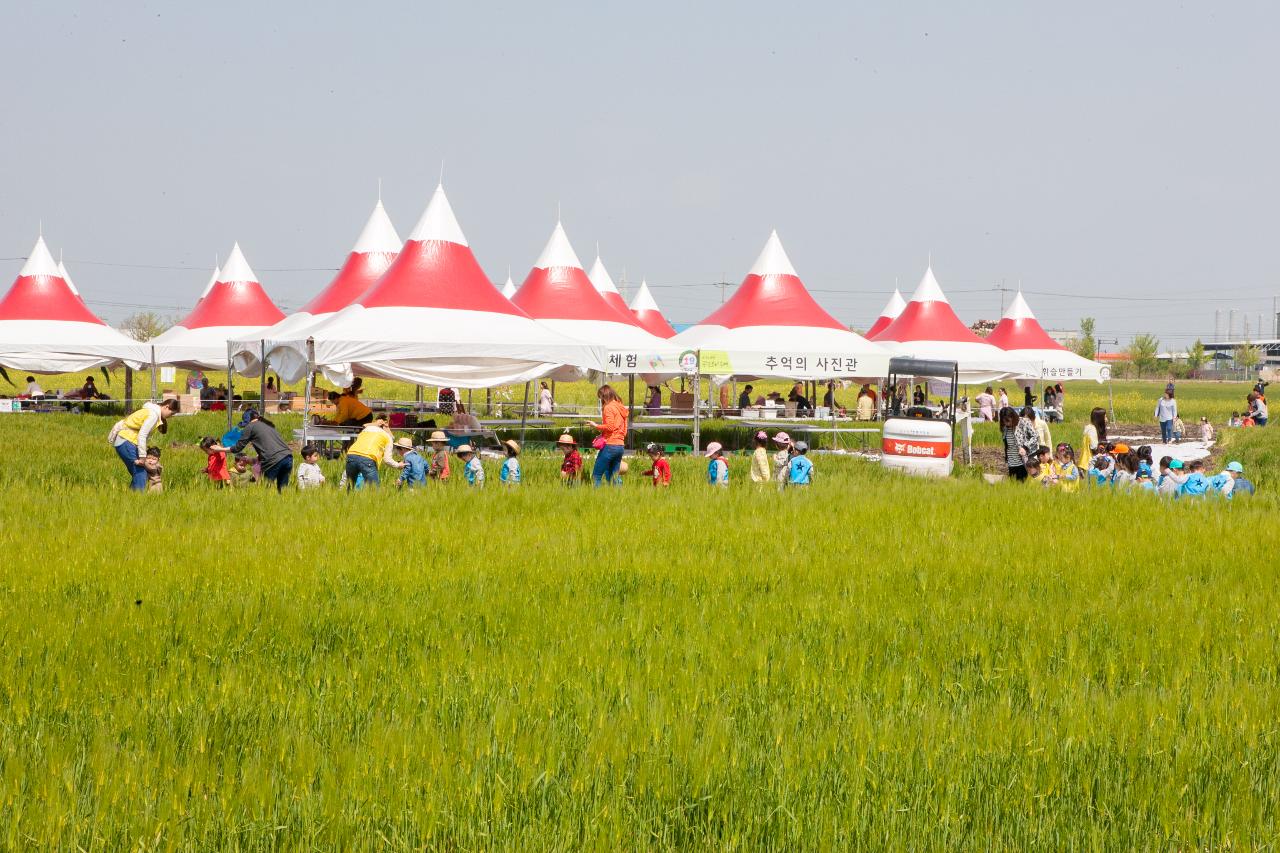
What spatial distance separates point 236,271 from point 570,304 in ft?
37.9

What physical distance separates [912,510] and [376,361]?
9.12 metres

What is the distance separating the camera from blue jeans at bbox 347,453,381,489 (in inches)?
504

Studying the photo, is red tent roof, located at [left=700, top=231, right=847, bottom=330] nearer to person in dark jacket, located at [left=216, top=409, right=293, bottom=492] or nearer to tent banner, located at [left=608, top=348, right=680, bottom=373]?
tent banner, located at [left=608, top=348, right=680, bottom=373]

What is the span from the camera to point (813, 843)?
3.56m

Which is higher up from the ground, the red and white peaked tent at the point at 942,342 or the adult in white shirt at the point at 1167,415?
the red and white peaked tent at the point at 942,342

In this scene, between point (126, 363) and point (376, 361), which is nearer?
point (376, 361)

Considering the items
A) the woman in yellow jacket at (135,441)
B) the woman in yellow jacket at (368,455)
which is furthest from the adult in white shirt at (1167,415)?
the woman in yellow jacket at (135,441)

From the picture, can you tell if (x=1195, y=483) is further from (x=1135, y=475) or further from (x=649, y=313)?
(x=649, y=313)

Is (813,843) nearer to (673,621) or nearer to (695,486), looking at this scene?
(673,621)

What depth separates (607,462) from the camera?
14078 millimetres

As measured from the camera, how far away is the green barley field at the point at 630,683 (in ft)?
12.1

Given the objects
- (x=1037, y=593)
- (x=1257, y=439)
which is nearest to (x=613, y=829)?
(x=1037, y=593)

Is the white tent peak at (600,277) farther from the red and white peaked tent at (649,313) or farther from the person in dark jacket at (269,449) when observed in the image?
the person in dark jacket at (269,449)

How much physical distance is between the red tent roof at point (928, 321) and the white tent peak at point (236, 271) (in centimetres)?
1741
